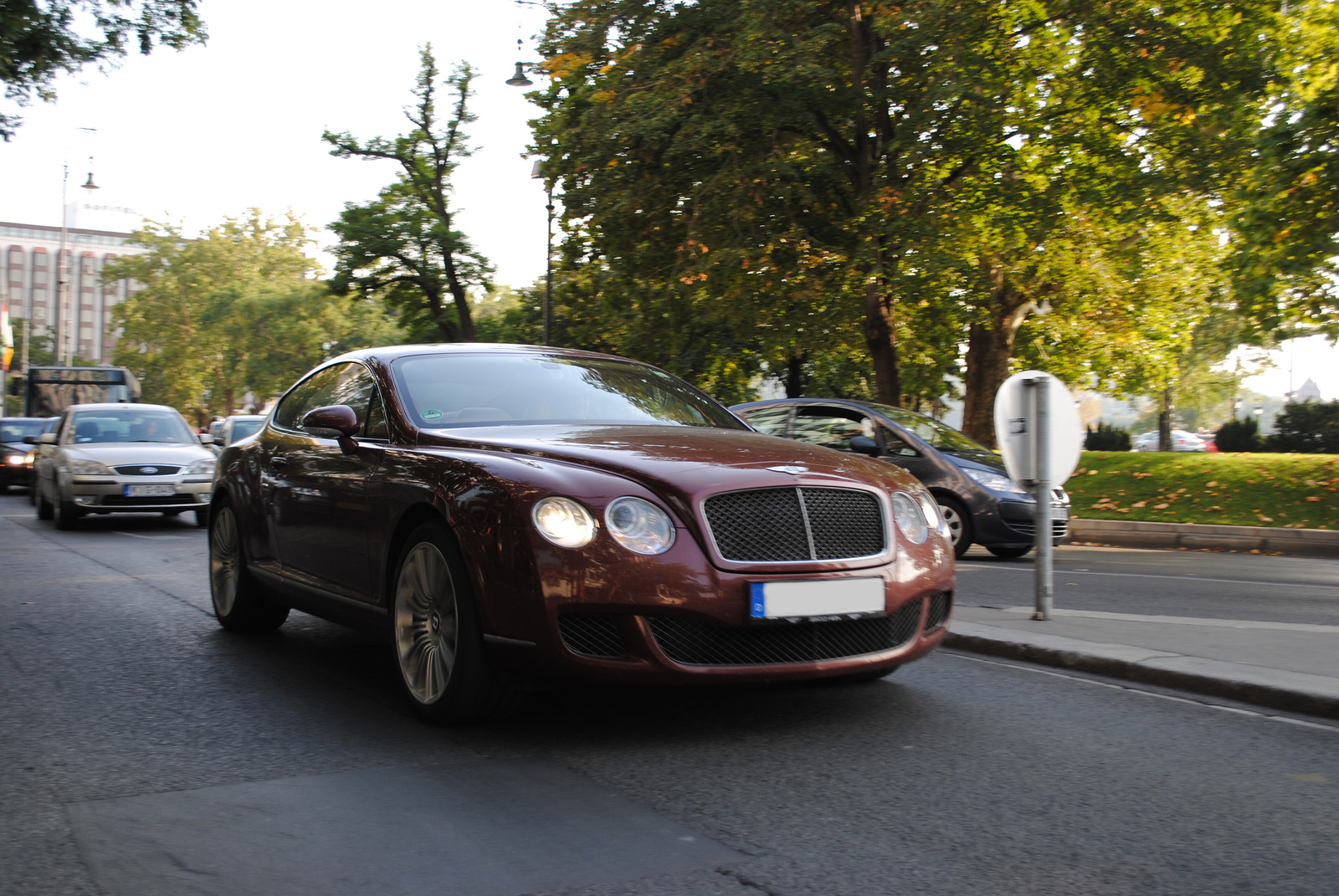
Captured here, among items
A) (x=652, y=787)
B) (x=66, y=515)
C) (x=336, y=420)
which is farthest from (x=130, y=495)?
(x=652, y=787)

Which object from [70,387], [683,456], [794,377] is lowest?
[683,456]

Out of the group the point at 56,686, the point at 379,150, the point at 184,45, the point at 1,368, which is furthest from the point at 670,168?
the point at 1,368

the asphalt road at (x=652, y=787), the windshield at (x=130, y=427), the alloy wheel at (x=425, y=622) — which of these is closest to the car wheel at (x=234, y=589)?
the asphalt road at (x=652, y=787)

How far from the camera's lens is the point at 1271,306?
51.4ft

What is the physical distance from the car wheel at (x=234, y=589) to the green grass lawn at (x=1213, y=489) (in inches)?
516

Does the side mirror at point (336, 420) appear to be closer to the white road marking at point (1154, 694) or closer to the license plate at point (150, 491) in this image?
the white road marking at point (1154, 694)

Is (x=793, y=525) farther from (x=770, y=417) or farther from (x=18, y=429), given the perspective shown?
(x=18, y=429)

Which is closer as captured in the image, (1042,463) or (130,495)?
(1042,463)

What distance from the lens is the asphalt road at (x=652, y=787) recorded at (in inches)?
120

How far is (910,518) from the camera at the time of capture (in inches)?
189

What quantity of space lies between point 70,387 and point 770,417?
26670 mm

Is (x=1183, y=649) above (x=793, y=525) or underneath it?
underneath

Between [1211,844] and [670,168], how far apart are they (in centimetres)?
1678

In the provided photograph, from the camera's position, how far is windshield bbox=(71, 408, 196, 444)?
52.7 feet
